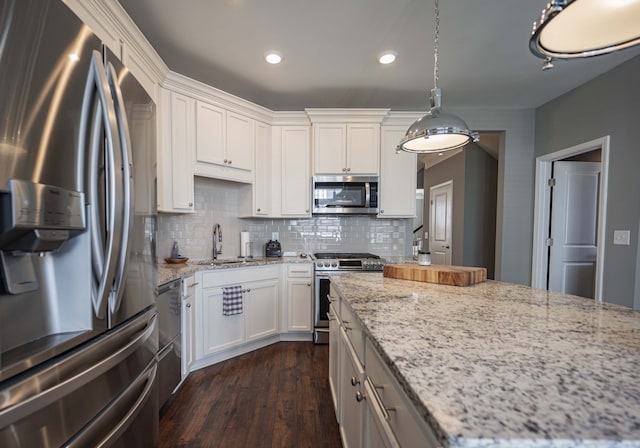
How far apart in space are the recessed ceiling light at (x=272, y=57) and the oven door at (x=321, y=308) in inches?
81.4

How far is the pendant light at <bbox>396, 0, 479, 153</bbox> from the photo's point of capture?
1455mm

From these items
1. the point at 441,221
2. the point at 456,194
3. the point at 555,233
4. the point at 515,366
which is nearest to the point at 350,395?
the point at 515,366

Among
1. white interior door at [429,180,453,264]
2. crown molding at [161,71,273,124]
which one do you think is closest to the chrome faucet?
crown molding at [161,71,273,124]

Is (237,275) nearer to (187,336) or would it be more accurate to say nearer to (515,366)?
(187,336)

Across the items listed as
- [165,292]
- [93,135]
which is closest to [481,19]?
[93,135]

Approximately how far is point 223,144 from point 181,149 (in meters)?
Result: 0.43

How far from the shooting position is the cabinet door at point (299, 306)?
296cm

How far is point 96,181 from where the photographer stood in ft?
2.90

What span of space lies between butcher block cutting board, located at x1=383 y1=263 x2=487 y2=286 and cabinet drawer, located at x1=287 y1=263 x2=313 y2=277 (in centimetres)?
140

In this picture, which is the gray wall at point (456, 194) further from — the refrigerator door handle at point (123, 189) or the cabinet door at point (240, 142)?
the refrigerator door handle at point (123, 189)

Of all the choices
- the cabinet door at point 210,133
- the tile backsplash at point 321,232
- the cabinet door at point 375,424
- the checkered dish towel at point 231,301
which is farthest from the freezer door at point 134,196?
the tile backsplash at point 321,232

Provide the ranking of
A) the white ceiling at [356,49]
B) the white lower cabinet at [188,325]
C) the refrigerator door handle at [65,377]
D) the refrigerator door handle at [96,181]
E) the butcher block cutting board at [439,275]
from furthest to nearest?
the white lower cabinet at [188,325], the white ceiling at [356,49], the butcher block cutting board at [439,275], the refrigerator door handle at [96,181], the refrigerator door handle at [65,377]

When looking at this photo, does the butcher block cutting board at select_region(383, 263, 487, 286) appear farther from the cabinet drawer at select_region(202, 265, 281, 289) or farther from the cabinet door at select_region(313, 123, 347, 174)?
the cabinet door at select_region(313, 123, 347, 174)

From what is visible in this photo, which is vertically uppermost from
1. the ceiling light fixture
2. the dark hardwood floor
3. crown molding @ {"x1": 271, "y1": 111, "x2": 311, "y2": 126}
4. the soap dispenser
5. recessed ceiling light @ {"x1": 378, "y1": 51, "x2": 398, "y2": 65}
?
recessed ceiling light @ {"x1": 378, "y1": 51, "x2": 398, "y2": 65}
